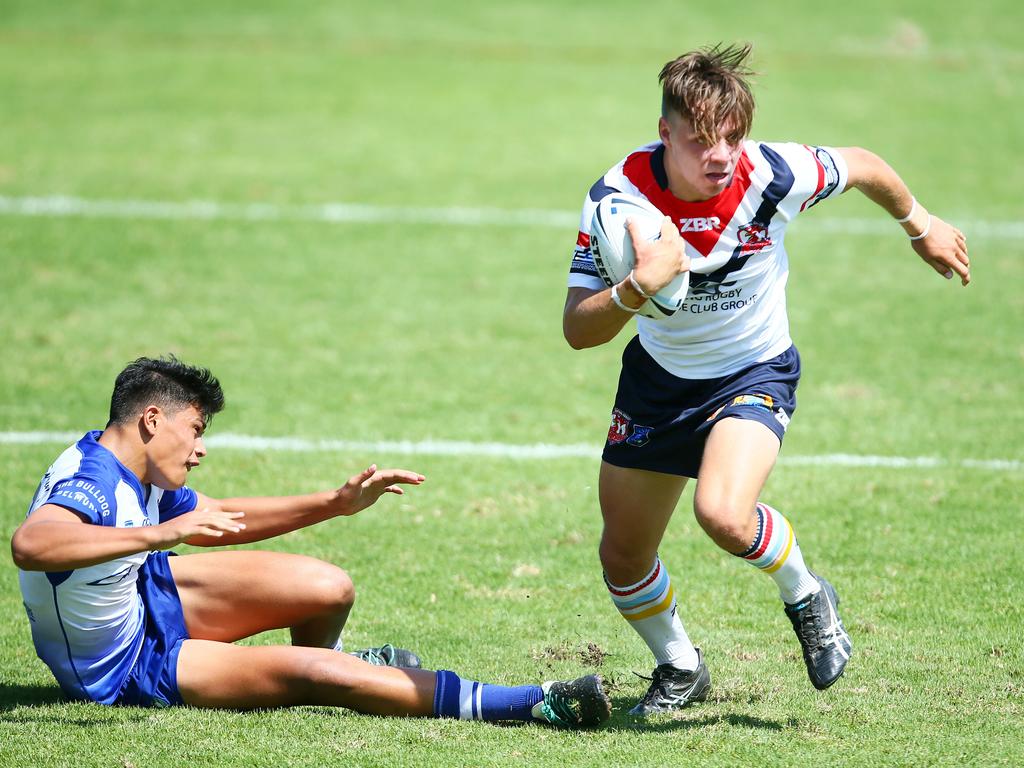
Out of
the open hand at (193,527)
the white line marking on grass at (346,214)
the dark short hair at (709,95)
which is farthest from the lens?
the white line marking on grass at (346,214)

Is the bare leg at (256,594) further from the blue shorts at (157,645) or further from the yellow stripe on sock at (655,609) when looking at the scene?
the yellow stripe on sock at (655,609)

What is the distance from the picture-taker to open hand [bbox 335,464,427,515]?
4.96 metres

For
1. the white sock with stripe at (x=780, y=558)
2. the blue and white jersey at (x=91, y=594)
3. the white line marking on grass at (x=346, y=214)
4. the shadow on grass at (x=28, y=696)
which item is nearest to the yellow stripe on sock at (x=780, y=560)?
the white sock with stripe at (x=780, y=558)

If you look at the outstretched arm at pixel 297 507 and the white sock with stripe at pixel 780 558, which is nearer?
the white sock with stripe at pixel 780 558

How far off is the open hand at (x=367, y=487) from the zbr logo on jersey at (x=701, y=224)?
139 cm

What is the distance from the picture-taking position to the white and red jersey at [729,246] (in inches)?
191

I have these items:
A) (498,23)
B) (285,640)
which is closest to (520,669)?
(285,640)

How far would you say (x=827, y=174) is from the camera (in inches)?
199

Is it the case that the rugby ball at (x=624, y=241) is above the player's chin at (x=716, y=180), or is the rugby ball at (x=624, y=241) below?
below

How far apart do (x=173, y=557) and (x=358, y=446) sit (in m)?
3.09

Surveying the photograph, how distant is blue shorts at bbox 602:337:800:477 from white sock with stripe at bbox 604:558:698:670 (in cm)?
46

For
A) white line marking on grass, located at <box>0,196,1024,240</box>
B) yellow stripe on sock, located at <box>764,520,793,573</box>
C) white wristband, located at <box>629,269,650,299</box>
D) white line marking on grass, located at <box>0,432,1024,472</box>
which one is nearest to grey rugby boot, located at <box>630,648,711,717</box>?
yellow stripe on sock, located at <box>764,520,793,573</box>

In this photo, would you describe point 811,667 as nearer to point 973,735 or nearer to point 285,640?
point 973,735

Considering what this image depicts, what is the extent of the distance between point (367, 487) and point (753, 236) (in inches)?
70.0
